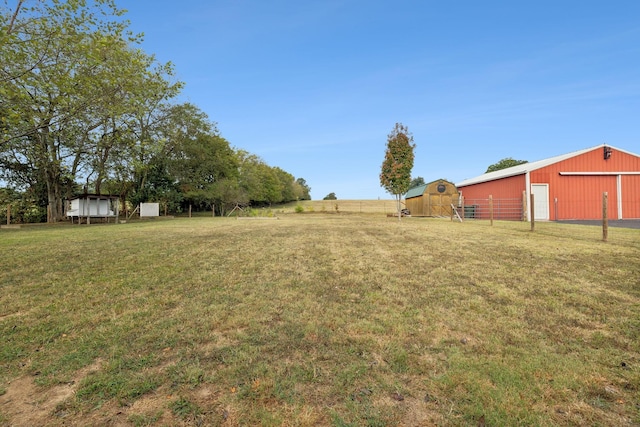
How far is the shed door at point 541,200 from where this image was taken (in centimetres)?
1928

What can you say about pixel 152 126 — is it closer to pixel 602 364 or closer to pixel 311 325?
pixel 311 325

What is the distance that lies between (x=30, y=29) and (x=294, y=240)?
7.99 m

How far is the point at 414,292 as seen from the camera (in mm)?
4605

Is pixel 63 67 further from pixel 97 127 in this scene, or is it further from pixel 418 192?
pixel 418 192

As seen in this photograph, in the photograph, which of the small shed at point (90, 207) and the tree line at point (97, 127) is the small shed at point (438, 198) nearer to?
the tree line at point (97, 127)

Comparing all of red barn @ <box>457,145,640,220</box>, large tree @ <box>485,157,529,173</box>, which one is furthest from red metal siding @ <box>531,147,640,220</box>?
large tree @ <box>485,157,529,173</box>

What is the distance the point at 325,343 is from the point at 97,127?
1985cm

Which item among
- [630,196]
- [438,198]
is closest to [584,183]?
[630,196]

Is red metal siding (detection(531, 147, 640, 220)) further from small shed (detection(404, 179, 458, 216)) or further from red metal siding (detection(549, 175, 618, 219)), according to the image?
small shed (detection(404, 179, 458, 216))

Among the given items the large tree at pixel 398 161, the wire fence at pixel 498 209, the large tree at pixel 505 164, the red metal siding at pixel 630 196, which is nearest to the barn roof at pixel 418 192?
the wire fence at pixel 498 209

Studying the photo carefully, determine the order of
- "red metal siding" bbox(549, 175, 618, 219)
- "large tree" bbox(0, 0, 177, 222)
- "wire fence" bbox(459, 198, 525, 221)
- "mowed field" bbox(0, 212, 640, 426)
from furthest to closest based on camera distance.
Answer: "wire fence" bbox(459, 198, 525, 221), "red metal siding" bbox(549, 175, 618, 219), "large tree" bbox(0, 0, 177, 222), "mowed field" bbox(0, 212, 640, 426)

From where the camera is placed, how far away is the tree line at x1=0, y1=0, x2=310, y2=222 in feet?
22.6

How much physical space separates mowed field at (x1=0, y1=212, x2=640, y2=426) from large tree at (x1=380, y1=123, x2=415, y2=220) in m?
13.9

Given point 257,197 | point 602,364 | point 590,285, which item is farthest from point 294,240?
point 257,197
